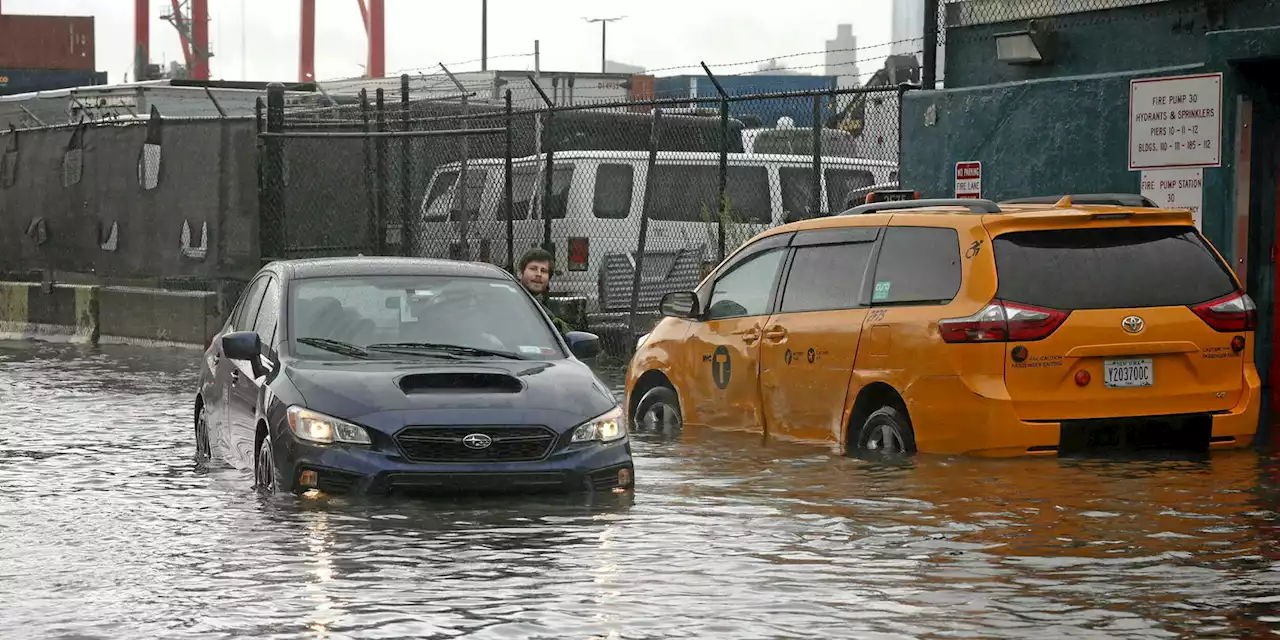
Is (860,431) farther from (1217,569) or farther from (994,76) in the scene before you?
(994,76)

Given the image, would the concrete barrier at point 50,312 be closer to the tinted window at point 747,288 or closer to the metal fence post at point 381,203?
the metal fence post at point 381,203

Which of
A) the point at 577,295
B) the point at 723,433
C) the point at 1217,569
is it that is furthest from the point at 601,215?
the point at 1217,569

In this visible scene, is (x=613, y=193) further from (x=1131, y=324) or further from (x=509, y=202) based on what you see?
(x=1131, y=324)

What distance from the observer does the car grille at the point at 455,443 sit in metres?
10.5

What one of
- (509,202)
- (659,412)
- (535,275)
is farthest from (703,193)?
(659,412)

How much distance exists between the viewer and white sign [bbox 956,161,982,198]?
18422 millimetres

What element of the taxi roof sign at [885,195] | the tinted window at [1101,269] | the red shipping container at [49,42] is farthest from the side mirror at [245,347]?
the red shipping container at [49,42]

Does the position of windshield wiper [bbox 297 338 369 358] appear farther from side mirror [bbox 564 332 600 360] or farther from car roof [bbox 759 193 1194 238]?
car roof [bbox 759 193 1194 238]

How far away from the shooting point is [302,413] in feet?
34.9

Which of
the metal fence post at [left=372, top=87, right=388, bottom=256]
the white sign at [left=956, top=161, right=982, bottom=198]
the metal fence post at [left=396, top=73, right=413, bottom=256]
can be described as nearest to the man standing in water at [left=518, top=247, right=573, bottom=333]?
the white sign at [left=956, top=161, right=982, bottom=198]

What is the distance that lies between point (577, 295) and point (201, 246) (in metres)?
7.86

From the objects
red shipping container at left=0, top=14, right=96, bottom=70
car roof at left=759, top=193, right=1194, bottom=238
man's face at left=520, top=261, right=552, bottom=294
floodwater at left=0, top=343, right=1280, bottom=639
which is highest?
red shipping container at left=0, top=14, right=96, bottom=70

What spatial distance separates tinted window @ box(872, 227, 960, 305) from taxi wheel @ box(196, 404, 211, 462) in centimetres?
413

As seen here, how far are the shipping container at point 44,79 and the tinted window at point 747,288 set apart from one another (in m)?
56.8
